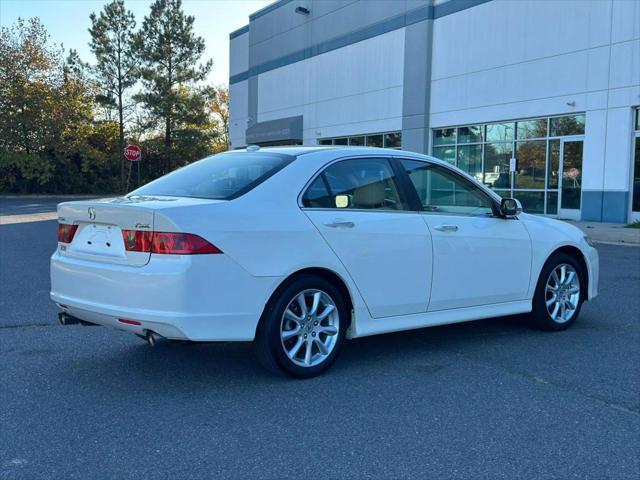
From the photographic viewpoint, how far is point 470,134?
76.5 feet

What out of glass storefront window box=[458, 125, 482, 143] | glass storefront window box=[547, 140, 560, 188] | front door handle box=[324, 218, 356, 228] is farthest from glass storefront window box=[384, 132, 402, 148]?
front door handle box=[324, 218, 356, 228]

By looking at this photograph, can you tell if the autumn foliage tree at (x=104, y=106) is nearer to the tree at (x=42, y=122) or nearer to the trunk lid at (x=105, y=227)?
the tree at (x=42, y=122)

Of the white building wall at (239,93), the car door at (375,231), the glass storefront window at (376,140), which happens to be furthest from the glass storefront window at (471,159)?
the car door at (375,231)

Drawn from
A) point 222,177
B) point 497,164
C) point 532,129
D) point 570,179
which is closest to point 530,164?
point 532,129

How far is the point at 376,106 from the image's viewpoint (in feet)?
90.7

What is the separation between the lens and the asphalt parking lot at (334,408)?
10.7ft

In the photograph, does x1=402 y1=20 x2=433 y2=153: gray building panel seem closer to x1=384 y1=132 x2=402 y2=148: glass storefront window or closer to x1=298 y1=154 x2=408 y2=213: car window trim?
x1=384 y1=132 x2=402 y2=148: glass storefront window

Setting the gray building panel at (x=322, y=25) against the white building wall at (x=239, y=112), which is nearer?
the gray building panel at (x=322, y=25)

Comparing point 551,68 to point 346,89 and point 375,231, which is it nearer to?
point 346,89

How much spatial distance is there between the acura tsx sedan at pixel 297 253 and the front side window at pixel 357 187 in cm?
1

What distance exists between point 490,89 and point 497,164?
2.53 metres

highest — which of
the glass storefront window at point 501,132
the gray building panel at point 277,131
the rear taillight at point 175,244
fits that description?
the gray building panel at point 277,131

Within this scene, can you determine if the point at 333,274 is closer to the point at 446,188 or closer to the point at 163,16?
the point at 446,188

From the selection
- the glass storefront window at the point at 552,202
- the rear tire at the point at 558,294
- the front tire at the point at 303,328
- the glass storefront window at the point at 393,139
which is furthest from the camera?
the glass storefront window at the point at 393,139
